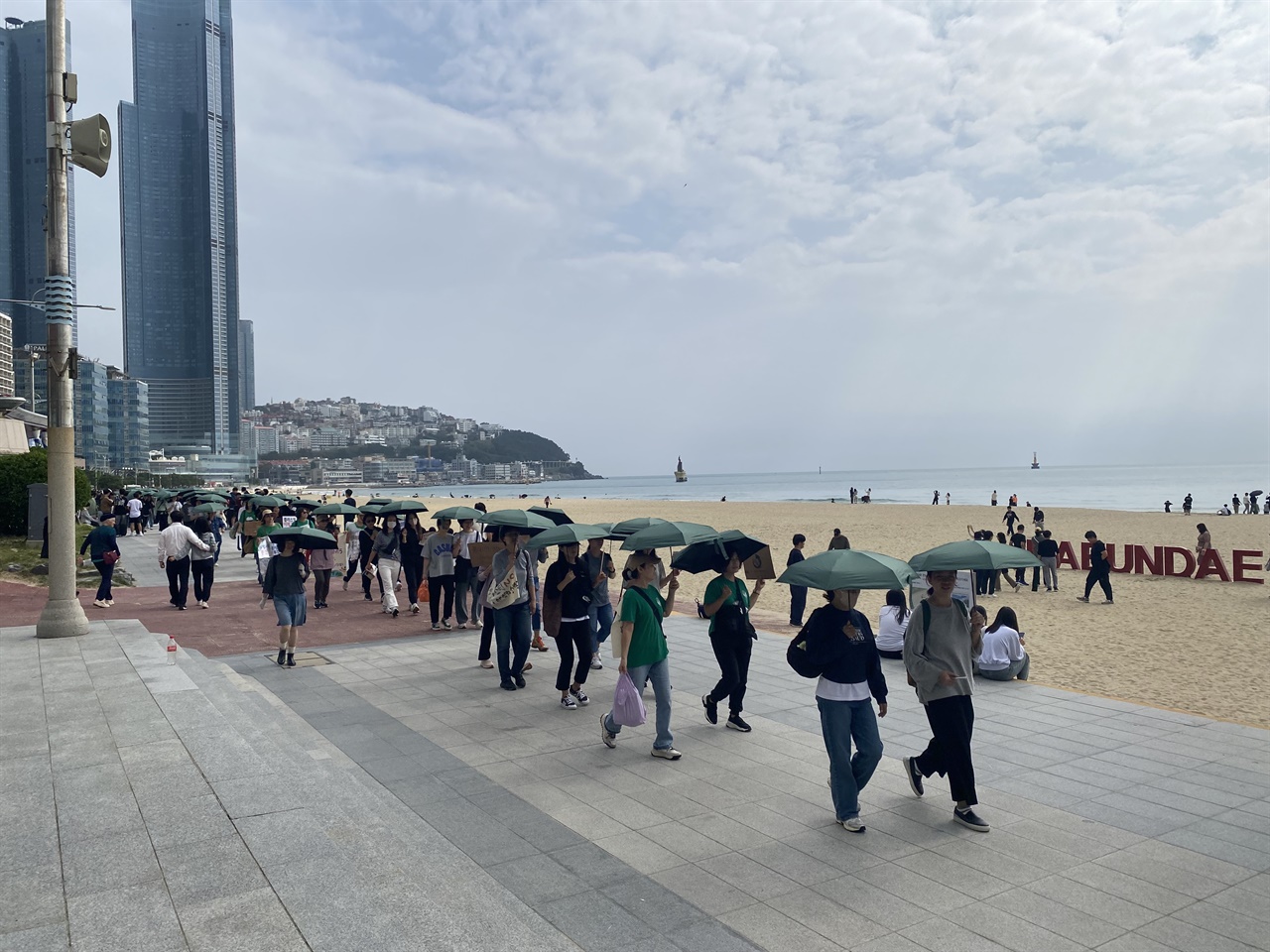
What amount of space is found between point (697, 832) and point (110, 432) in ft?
453

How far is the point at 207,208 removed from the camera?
6314 inches

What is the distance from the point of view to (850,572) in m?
5.65

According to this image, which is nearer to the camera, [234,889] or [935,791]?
[234,889]

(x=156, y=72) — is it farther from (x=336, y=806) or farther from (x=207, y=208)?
(x=336, y=806)

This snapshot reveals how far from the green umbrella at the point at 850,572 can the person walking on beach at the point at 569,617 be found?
9.65 ft

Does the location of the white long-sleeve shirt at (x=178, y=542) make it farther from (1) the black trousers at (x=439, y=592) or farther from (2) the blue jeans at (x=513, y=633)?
(2) the blue jeans at (x=513, y=633)

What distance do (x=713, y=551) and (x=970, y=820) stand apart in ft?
10.9

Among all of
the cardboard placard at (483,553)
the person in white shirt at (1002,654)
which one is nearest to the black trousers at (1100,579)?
the person in white shirt at (1002,654)

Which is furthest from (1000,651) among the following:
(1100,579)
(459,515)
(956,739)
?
(1100,579)

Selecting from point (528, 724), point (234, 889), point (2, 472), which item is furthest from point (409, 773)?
point (2, 472)

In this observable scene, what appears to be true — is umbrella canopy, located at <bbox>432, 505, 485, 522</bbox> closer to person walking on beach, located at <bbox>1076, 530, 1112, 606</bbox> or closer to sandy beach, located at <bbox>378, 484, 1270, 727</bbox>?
sandy beach, located at <bbox>378, 484, 1270, 727</bbox>

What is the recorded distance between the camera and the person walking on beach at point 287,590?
1004 cm

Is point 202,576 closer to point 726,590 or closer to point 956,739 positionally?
point 726,590

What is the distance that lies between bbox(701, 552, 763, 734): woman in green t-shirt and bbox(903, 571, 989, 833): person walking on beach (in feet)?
6.58
